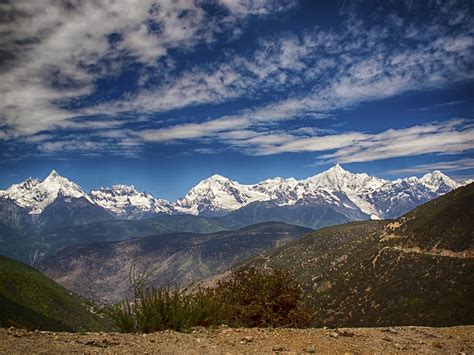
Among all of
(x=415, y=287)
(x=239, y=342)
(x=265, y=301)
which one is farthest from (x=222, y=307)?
(x=415, y=287)

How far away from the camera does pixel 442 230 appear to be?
19400 cm

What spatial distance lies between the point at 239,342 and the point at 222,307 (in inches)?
143

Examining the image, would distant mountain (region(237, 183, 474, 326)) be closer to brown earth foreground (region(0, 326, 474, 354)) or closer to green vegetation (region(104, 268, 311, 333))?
green vegetation (region(104, 268, 311, 333))

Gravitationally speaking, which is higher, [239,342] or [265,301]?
[265,301]

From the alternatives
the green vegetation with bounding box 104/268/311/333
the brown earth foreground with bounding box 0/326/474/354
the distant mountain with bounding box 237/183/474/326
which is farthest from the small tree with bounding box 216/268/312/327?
the distant mountain with bounding box 237/183/474/326

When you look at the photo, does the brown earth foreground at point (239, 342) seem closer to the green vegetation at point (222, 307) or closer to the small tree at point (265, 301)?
the green vegetation at point (222, 307)

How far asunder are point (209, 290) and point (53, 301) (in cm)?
20302

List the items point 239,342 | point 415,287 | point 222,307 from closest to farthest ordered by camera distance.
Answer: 1. point 239,342
2. point 222,307
3. point 415,287

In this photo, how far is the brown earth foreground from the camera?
10.4m

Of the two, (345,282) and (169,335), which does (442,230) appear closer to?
(345,282)

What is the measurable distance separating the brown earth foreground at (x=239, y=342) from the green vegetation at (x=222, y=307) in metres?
1.01

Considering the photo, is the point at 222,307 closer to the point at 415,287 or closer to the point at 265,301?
the point at 265,301

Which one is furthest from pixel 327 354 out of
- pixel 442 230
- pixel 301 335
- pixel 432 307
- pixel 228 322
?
pixel 442 230

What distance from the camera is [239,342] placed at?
12.3 metres
